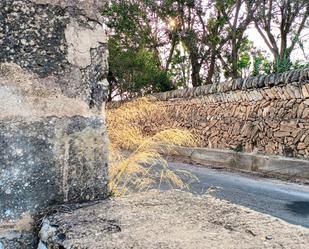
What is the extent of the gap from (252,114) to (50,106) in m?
8.63

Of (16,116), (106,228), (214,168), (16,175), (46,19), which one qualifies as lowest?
(214,168)

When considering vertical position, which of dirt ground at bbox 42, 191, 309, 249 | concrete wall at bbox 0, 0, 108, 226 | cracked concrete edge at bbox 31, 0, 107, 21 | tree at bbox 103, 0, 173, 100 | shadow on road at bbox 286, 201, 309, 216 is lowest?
shadow on road at bbox 286, 201, 309, 216

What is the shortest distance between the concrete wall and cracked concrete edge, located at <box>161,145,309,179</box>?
4.74m

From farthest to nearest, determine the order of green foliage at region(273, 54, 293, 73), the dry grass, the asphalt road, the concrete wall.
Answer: green foliage at region(273, 54, 293, 73) → the asphalt road → the dry grass → the concrete wall

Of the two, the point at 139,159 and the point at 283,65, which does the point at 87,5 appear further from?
the point at 283,65

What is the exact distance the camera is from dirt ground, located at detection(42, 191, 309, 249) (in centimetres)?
144

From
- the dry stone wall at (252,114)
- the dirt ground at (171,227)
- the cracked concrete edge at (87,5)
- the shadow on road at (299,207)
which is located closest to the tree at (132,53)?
the dry stone wall at (252,114)

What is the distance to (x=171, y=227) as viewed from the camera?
5.24 ft

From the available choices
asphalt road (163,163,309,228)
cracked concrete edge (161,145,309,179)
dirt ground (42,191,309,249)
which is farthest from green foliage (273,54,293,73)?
dirt ground (42,191,309,249)

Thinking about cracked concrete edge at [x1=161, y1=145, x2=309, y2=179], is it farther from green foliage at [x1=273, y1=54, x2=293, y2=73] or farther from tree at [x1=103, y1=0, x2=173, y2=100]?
tree at [x1=103, y1=0, x2=173, y2=100]

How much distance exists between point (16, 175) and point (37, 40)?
1.92 ft

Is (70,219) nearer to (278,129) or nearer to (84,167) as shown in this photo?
(84,167)

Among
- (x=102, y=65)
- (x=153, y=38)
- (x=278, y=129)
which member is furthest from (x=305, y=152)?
(x=153, y=38)

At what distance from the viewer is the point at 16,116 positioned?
1832mm
